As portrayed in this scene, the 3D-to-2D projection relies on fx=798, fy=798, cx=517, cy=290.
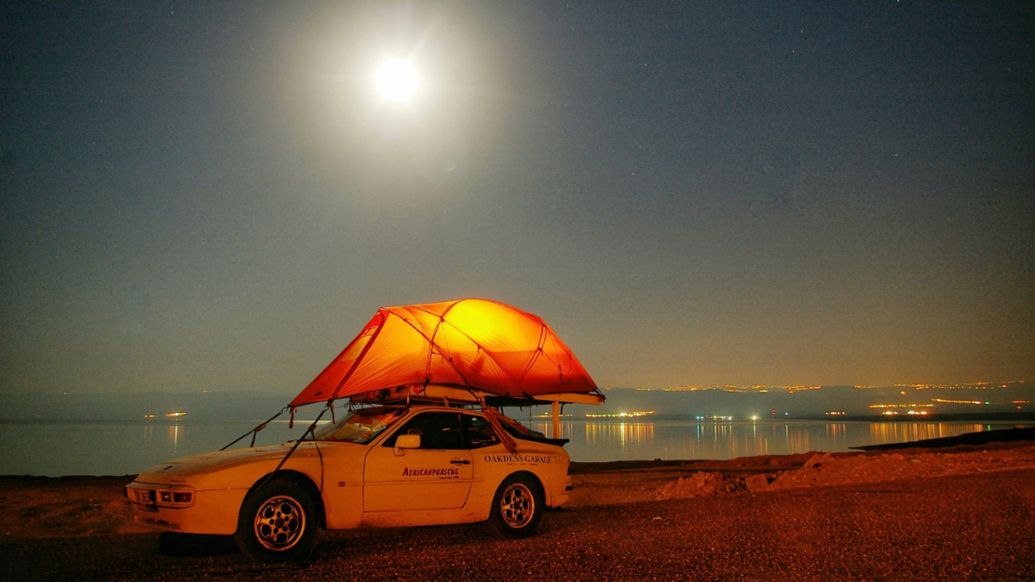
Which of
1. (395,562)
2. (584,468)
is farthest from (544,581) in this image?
(584,468)

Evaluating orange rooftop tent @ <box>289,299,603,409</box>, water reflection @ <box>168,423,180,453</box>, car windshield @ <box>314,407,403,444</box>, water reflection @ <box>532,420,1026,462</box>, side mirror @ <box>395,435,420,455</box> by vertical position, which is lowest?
water reflection @ <box>532,420,1026,462</box>

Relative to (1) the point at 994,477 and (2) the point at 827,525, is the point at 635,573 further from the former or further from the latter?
(1) the point at 994,477

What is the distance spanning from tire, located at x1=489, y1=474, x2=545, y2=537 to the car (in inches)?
0.5

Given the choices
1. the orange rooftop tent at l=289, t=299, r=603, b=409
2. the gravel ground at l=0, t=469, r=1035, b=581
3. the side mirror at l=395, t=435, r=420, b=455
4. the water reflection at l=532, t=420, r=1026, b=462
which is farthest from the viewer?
the water reflection at l=532, t=420, r=1026, b=462

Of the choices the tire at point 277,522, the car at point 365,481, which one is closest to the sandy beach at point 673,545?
the tire at point 277,522

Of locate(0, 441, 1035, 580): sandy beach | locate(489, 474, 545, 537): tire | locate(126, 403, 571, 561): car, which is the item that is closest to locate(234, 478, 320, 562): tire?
locate(126, 403, 571, 561): car

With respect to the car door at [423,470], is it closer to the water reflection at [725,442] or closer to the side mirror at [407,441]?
the side mirror at [407,441]

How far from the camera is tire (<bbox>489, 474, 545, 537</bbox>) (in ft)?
31.7

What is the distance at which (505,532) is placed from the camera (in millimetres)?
9656

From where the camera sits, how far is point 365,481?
874 centimetres

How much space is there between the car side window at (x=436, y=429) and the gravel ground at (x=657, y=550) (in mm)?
1129

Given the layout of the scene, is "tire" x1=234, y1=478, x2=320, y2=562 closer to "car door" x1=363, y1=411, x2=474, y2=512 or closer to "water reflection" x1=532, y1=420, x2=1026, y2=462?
"car door" x1=363, y1=411, x2=474, y2=512

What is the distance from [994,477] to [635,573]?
12161 mm

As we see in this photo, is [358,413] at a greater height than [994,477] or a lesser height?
greater
